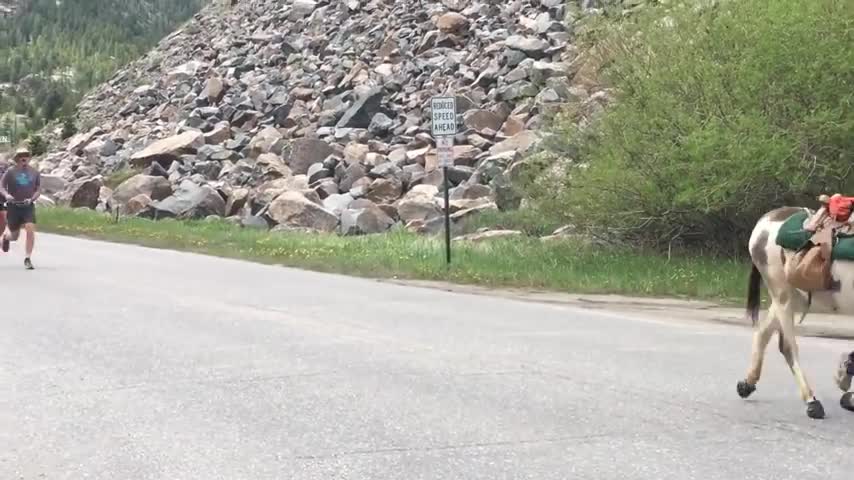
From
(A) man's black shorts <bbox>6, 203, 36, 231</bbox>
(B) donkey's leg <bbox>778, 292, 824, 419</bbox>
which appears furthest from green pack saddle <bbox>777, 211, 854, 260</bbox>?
(A) man's black shorts <bbox>6, 203, 36, 231</bbox>

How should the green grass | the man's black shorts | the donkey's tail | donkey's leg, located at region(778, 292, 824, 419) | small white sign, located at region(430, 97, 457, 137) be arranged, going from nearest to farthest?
1. donkey's leg, located at region(778, 292, 824, 419)
2. the donkey's tail
3. the green grass
4. the man's black shorts
5. small white sign, located at region(430, 97, 457, 137)

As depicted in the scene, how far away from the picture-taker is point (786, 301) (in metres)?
8.30

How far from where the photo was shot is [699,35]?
18734mm

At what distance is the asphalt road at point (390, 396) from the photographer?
6840 mm

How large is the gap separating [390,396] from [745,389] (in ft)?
8.70

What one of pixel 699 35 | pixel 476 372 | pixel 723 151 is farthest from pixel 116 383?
pixel 699 35

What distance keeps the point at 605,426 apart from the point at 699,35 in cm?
1233

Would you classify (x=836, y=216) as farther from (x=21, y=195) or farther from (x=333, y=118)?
(x=333, y=118)

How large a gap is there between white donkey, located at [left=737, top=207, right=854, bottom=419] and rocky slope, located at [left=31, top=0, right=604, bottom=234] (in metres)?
13.8

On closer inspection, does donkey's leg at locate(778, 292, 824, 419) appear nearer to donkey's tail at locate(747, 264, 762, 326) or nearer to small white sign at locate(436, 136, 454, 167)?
donkey's tail at locate(747, 264, 762, 326)

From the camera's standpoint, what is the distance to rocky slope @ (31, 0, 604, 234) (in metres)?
34.0

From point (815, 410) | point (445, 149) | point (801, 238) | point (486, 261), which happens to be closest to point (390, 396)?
point (815, 410)

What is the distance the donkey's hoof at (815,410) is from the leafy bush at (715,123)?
897cm

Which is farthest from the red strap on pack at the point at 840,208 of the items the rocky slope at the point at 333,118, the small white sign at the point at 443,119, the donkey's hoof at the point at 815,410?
the rocky slope at the point at 333,118
